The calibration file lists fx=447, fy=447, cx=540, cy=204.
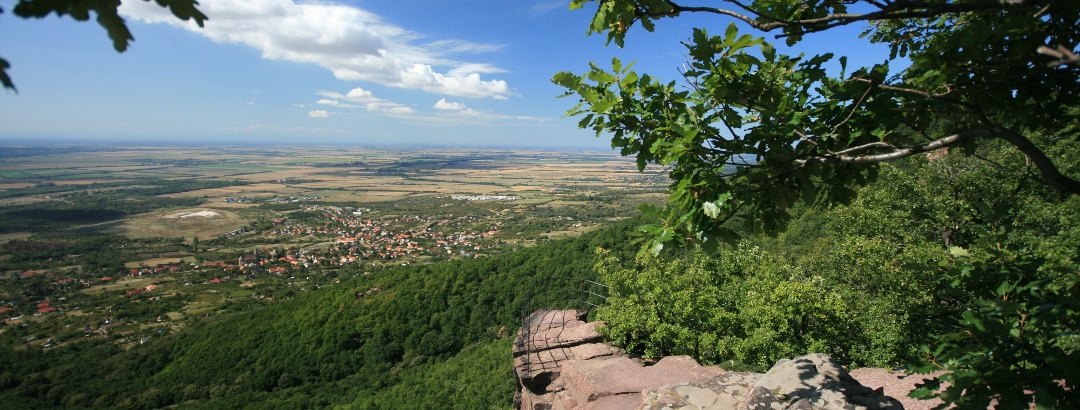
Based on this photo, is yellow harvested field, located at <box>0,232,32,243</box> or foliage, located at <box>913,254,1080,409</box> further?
yellow harvested field, located at <box>0,232,32,243</box>

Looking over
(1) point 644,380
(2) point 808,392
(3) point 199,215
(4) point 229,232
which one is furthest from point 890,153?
(3) point 199,215

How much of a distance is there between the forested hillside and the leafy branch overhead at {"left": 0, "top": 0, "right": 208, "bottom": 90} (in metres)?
22.0

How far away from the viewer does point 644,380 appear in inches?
362

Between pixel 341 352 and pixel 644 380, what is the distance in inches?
1072

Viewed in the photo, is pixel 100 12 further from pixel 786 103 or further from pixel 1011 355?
pixel 1011 355

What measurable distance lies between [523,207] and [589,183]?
52.5 metres

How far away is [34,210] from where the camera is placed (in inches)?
3809

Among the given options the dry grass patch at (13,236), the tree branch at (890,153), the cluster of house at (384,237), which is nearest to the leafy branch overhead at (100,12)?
the tree branch at (890,153)

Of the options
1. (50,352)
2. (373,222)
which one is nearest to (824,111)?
(50,352)

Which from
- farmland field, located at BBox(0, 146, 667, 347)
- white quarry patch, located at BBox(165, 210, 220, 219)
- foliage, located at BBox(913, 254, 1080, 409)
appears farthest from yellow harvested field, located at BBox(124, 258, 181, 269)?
foliage, located at BBox(913, 254, 1080, 409)

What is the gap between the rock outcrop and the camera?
5473 mm

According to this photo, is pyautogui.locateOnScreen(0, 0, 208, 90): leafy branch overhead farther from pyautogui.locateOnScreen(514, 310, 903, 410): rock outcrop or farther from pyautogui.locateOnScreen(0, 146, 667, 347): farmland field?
pyautogui.locateOnScreen(0, 146, 667, 347): farmland field

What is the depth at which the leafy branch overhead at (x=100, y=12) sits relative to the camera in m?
1.38

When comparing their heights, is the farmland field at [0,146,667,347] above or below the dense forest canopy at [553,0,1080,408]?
below
